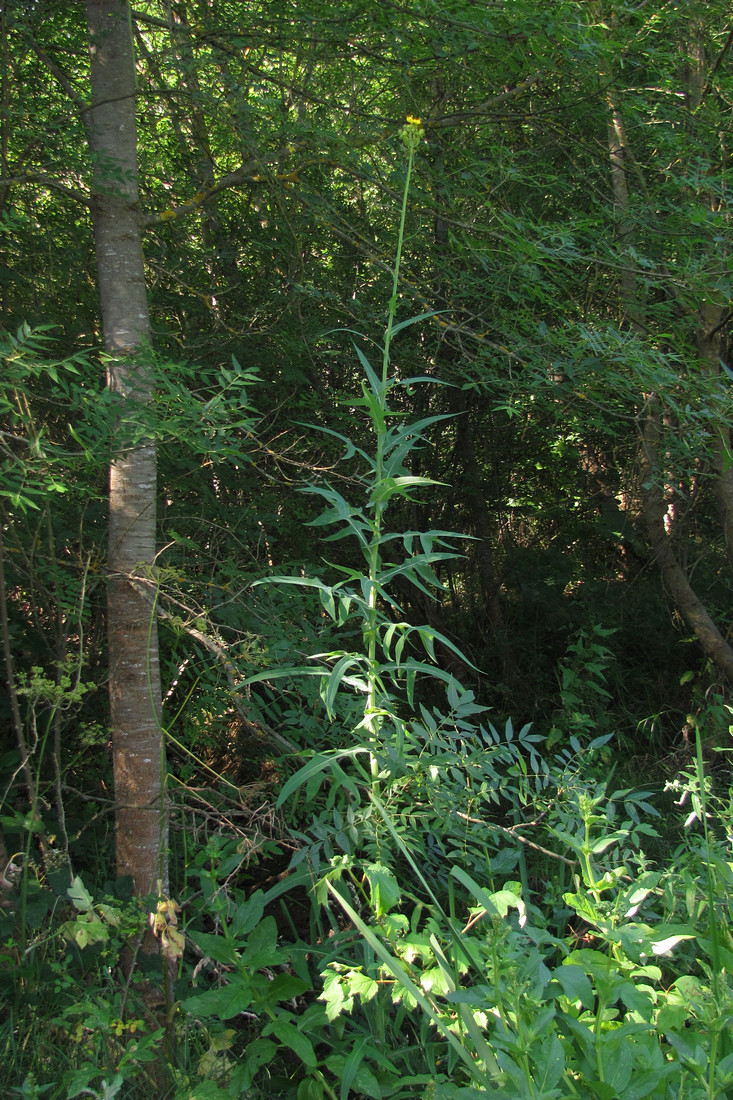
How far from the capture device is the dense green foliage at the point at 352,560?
1551 mm

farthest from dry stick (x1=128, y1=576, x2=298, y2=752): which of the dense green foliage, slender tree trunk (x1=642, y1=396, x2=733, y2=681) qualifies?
slender tree trunk (x1=642, y1=396, x2=733, y2=681)

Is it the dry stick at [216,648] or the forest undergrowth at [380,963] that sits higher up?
the dry stick at [216,648]

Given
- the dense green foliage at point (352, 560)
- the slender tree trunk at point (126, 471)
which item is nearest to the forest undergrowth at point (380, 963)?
the dense green foliage at point (352, 560)

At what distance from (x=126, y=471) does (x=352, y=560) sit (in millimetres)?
2508

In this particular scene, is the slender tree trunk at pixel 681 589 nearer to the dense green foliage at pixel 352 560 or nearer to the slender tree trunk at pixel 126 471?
the dense green foliage at pixel 352 560

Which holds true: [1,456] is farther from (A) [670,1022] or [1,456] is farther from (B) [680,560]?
(B) [680,560]

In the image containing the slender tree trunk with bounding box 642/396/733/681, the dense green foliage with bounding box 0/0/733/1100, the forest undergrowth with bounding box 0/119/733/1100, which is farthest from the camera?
the slender tree trunk with bounding box 642/396/733/681

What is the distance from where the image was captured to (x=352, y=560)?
4.69 metres

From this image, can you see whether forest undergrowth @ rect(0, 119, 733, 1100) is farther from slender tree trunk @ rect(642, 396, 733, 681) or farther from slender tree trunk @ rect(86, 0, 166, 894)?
slender tree trunk @ rect(642, 396, 733, 681)

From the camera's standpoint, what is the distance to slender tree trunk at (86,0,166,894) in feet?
7.16

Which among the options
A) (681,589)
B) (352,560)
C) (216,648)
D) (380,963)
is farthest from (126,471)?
(681,589)

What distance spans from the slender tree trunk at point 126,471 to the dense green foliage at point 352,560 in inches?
3.4

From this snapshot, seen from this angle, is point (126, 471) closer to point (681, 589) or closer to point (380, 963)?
point (380, 963)

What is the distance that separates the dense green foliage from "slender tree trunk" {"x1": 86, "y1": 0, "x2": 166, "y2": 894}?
87mm
